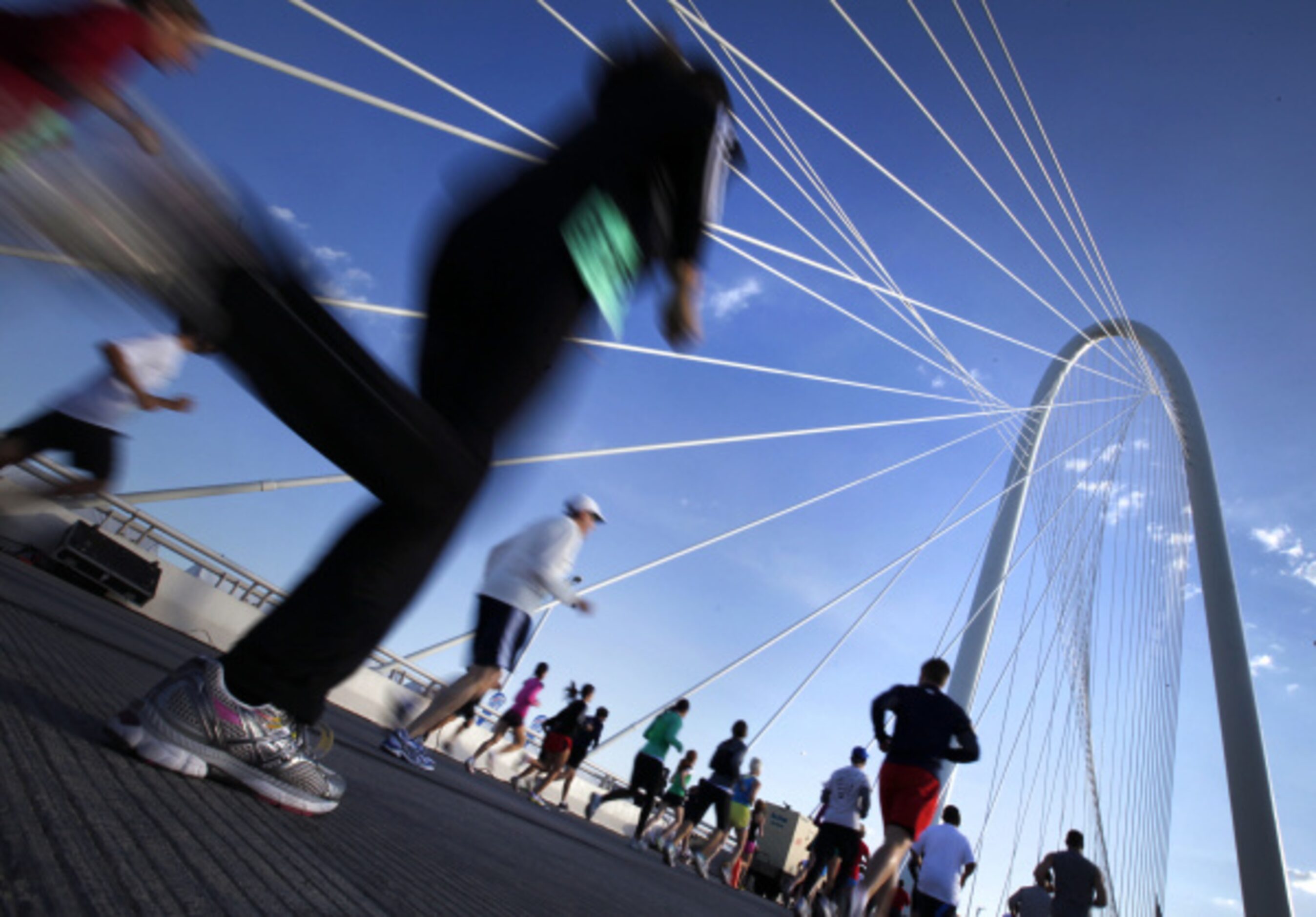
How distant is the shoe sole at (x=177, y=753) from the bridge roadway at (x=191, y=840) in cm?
2

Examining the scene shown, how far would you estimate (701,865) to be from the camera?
6926mm

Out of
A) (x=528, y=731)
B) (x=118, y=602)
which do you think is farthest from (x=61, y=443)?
(x=528, y=731)

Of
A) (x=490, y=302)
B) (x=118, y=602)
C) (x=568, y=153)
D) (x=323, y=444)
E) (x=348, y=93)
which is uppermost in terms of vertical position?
(x=348, y=93)

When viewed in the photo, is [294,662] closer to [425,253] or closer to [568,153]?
[425,253]

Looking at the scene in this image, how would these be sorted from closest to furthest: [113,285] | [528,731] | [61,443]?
[113,285]
[61,443]
[528,731]

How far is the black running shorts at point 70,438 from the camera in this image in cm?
247

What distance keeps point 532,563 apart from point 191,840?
8.56 feet

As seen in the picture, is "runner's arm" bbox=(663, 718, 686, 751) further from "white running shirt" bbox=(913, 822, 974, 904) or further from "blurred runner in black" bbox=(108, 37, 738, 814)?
"blurred runner in black" bbox=(108, 37, 738, 814)

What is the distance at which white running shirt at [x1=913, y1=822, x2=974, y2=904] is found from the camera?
5.48 metres

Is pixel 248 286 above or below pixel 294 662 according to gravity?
above

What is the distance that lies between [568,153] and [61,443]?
226 cm

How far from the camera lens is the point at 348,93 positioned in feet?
8.87

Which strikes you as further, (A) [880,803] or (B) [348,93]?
(A) [880,803]

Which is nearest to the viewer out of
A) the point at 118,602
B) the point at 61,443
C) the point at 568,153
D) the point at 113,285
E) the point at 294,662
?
the point at 113,285
